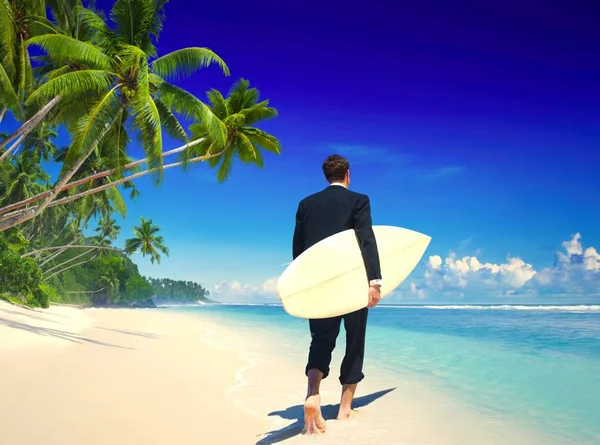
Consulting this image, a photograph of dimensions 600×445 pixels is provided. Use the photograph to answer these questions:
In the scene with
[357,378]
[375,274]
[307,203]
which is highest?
[307,203]

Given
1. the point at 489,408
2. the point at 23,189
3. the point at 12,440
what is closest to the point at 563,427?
the point at 489,408

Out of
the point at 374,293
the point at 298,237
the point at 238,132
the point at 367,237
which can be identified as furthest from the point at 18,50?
the point at 374,293

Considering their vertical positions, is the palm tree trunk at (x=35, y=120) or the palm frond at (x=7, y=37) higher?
the palm frond at (x=7, y=37)

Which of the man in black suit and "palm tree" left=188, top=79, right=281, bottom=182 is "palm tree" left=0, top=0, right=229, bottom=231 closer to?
"palm tree" left=188, top=79, right=281, bottom=182

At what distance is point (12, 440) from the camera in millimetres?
2926

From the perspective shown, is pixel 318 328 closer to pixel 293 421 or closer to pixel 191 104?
pixel 293 421

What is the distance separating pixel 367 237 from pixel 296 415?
64.8 inches

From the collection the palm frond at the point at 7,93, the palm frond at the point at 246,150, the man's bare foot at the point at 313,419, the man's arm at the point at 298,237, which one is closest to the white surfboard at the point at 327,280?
the man's arm at the point at 298,237

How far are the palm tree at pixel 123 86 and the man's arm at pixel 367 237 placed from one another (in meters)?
8.85

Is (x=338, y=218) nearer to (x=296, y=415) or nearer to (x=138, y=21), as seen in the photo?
(x=296, y=415)

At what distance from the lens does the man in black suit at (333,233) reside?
2.92 meters

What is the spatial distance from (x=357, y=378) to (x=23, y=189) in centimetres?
2568

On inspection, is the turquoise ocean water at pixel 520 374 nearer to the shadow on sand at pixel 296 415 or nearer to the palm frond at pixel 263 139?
the shadow on sand at pixel 296 415

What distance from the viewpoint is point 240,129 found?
15.4 meters
